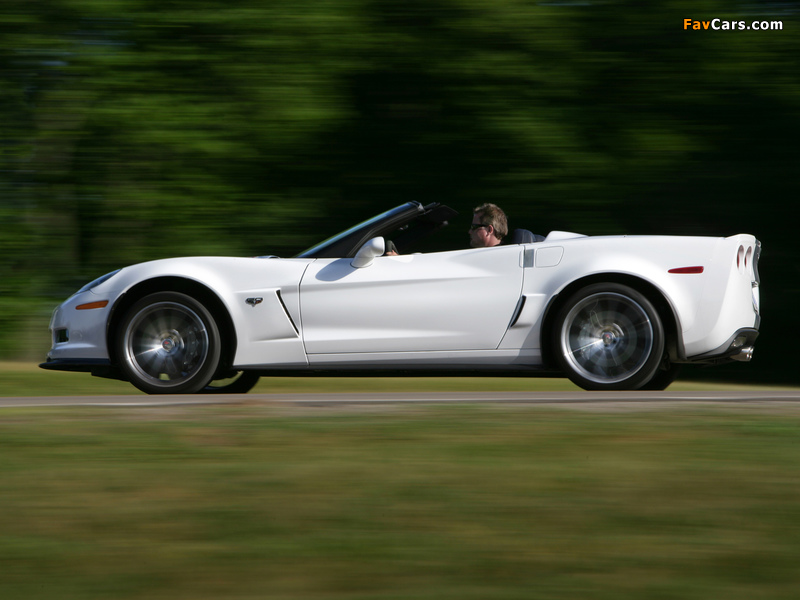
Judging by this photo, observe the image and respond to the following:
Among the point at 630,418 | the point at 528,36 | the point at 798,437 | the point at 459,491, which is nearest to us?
the point at 459,491

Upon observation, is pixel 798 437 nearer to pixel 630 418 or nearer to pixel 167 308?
pixel 630 418

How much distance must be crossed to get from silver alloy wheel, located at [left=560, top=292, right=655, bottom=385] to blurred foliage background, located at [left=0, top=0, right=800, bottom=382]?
198 inches

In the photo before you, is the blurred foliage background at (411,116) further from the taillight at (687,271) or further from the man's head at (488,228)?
the taillight at (687,271)

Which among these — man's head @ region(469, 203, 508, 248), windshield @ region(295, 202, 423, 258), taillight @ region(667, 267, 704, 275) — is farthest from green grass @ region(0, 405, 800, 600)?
man's head @ region(469, 203, 508, 248)

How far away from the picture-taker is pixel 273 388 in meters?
8.33

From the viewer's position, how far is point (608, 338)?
20.5 ft

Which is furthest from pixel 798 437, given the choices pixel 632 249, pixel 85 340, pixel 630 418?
pixel 85 340

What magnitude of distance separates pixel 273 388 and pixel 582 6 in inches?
225

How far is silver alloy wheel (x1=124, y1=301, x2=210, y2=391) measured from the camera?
20.9 feet

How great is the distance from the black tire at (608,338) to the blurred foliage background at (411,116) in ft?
16.5

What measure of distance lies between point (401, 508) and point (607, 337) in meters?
3.08

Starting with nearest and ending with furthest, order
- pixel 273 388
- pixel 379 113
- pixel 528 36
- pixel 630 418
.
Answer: pixel 630 418 → pixel 273 388 → pixel 528 36 → pixel 379 113

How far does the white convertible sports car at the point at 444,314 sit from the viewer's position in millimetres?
6168

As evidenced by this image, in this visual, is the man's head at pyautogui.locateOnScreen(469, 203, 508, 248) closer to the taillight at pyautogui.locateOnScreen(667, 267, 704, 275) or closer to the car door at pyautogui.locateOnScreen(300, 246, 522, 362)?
the car door at pyautogui.locateOnScreen(300, 246, 522, 362)
